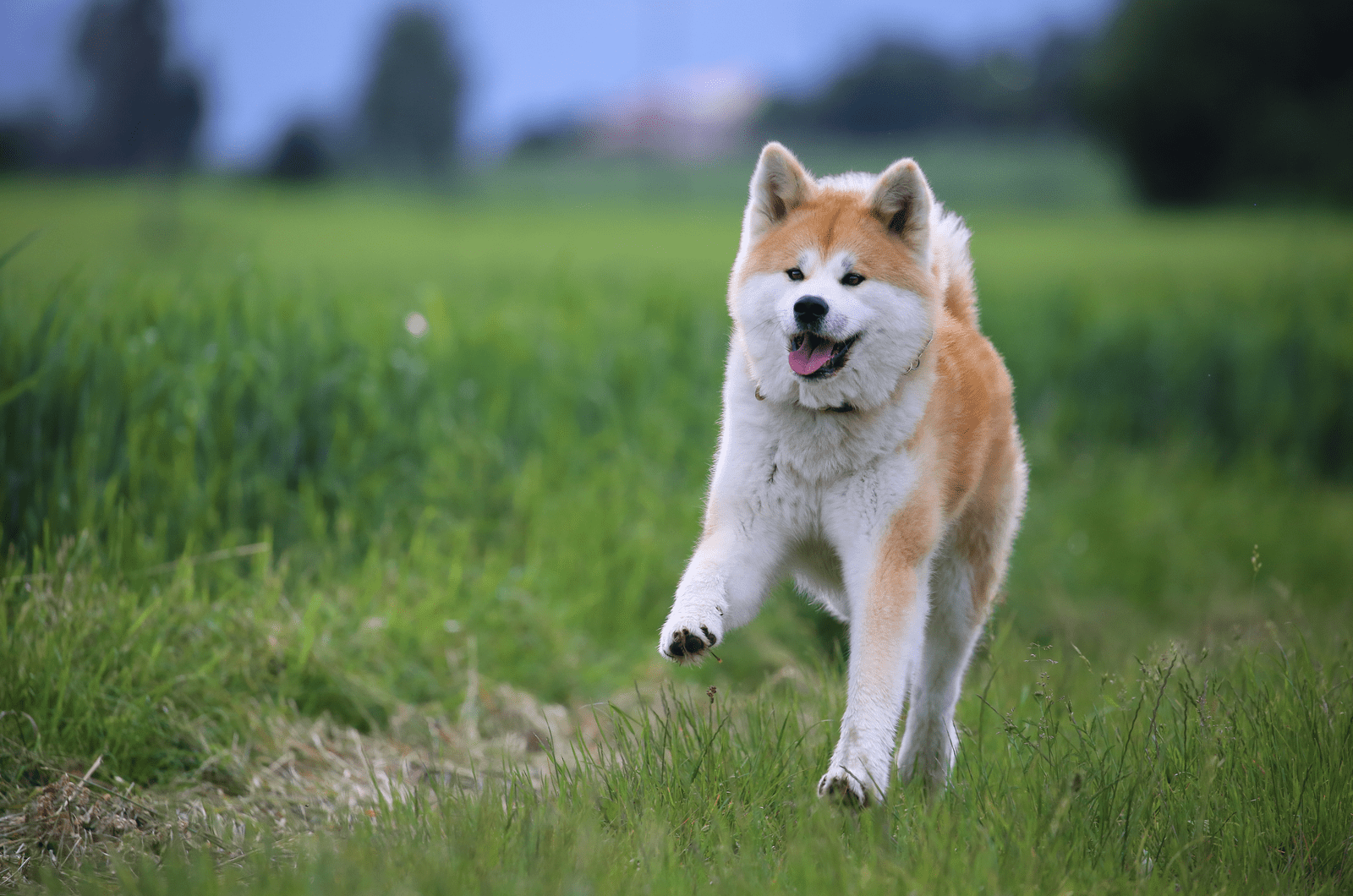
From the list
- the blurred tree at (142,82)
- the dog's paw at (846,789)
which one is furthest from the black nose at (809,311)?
the blurred tree at (142,82)

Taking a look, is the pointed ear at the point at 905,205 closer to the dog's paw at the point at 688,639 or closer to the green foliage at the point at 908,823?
the dog's paw at the point at 688,639

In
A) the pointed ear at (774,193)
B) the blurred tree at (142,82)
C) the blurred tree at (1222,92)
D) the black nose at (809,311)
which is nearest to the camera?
the black nose at (809,311)

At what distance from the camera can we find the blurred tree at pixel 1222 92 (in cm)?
2317

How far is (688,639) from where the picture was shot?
2658mm

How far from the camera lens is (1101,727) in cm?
353

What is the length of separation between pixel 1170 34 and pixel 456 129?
1880 cm

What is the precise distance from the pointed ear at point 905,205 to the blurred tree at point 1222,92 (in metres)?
22.7

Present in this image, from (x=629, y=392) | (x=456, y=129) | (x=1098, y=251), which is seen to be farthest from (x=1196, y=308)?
(x=456, y=129)

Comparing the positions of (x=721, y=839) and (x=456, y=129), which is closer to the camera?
(x=721, y=839)

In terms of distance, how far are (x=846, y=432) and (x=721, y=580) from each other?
0.59m

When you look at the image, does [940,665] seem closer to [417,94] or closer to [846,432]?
[846,432]

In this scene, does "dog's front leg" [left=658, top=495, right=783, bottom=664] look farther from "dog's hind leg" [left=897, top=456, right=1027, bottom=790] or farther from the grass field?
"dog's hind leg" [left=897, top=456, right=1027, bottom=790]

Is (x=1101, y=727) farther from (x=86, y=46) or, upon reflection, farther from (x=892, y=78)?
(x=892, y=78)

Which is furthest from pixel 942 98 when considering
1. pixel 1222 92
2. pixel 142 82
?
pixel 142 82
